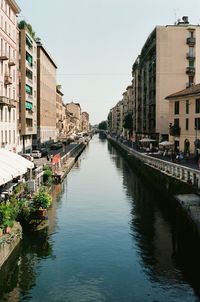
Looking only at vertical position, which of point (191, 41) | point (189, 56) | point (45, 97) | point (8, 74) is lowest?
point (8, 74)

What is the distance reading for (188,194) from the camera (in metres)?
35.2

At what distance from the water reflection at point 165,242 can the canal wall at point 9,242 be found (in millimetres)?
6562

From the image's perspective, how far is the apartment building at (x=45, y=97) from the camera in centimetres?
9838

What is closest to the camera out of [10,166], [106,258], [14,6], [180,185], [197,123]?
[106,258]

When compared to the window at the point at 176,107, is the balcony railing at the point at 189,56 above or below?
above

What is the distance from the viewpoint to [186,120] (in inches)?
2662

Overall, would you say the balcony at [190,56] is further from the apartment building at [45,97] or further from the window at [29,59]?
the apartment building at [45,97]

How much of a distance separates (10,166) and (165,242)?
1100cm

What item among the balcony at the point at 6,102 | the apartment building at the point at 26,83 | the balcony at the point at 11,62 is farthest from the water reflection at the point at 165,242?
the apartment building at the point at 26,83

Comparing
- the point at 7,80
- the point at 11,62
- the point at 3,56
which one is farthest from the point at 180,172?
the point at 11,62

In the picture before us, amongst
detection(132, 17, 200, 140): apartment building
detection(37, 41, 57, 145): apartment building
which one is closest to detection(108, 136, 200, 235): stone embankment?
detection(132, 17, 200, 140): apartment building

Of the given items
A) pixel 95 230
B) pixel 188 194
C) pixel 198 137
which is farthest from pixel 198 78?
pixel 95 230

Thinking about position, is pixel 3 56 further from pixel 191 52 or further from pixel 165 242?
pixel 191 52

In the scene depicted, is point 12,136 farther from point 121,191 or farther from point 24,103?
point 121,191
